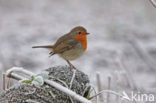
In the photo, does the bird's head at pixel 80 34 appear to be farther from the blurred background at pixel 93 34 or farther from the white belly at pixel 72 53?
the blurred background at pixel 93 34

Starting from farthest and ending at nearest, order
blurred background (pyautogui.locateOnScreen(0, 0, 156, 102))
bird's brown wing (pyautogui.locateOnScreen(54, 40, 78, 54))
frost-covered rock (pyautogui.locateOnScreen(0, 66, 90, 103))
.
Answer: blurred background (pyautogui.locateOnScreen(0, 0, 156, 102)) < bird's brown wing (pyautogui.locateOnScreen(54, 40, 78, 54)) < frost-covered rock (pyautogui.locateOnScreen(0, 66, 90, 103))

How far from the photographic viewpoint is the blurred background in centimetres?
658

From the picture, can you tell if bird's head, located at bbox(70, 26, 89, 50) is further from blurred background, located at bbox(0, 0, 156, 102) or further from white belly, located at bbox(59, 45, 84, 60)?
blurred background, located at bbox(0, 0, 156, 102)

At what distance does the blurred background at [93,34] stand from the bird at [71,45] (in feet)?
4.38

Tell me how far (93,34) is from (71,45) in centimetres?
427

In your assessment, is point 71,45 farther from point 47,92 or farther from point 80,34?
point 47,92

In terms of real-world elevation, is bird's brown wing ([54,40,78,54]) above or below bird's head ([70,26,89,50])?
below

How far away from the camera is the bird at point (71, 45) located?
152 inches

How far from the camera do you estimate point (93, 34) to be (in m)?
8.20

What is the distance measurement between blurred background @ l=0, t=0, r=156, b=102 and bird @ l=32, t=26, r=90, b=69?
4.38 feet

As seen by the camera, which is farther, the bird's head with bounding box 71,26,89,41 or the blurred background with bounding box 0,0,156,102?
the blurred background with bounding box 0,0,156,102

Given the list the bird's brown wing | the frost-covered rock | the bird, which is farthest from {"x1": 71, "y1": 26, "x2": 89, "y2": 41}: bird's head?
the frost-covered rock

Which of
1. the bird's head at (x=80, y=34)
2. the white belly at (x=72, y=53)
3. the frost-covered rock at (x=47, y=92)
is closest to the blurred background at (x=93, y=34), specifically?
the bird's head at (x=80, y=34)

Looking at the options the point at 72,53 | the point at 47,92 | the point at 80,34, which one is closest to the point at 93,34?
the point at 80,34
